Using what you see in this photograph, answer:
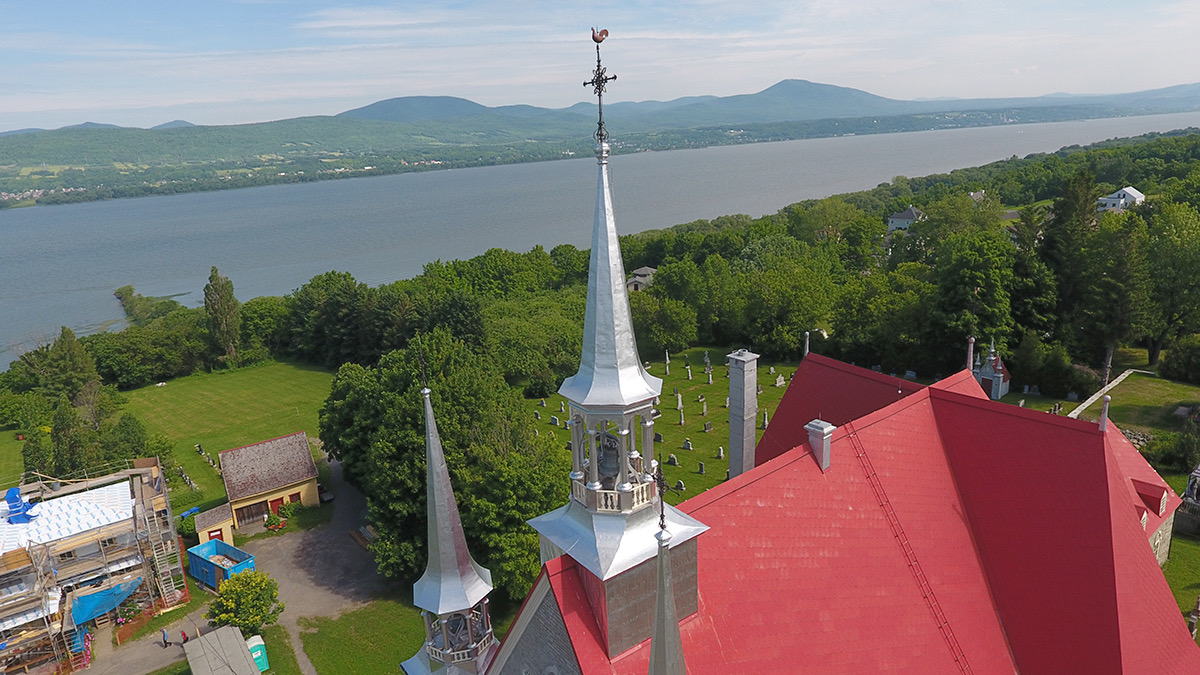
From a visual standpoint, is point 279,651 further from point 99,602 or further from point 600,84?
point 600,84

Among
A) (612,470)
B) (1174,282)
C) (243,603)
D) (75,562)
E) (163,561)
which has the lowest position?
(163,561)

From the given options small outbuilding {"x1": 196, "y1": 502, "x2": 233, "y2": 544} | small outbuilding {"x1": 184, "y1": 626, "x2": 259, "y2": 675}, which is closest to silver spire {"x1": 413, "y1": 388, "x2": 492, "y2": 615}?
small outbuilding {"x1": 184, "y1": 626, "x2": 259, "y2": 675}

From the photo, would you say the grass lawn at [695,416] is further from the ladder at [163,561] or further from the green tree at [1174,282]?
the green tree at [1174,282]

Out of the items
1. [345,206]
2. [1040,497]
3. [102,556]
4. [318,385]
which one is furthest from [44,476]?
[345,206]

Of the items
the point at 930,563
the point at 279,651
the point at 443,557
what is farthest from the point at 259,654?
the point at 930,563

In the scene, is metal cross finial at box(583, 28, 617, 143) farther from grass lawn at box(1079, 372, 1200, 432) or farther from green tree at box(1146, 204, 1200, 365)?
green tree at box(1146, 204, 1200, 365)

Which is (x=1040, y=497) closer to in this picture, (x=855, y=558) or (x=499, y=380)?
(x=855, y=558)

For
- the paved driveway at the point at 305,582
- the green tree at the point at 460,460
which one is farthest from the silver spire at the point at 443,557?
the paved driveway at the point at 305,582
